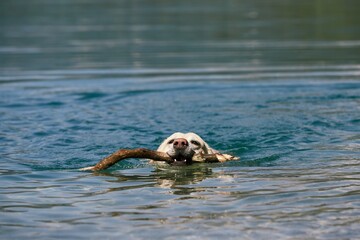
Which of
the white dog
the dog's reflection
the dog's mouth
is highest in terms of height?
the white dog

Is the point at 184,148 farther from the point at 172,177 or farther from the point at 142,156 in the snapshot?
the point at 142,156

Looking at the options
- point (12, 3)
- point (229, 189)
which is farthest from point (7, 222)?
point (12, 3)

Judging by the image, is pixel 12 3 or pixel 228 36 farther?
pixel 12 3

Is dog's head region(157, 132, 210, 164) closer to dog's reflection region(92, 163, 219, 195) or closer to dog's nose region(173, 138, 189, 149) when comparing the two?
dog's nose region(173, 138, 189, 149)

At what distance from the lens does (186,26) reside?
33.5 m

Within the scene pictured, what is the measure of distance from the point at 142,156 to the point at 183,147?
628 millimetres

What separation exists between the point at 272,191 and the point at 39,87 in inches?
434

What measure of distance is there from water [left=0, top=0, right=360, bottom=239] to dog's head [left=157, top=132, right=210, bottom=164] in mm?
204

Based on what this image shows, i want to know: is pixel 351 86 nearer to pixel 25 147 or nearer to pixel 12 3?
pixel 25 147

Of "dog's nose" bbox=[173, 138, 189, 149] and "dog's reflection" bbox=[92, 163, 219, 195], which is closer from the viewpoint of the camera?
"dog's reflection" bbox=[92, 163, 219, 195]

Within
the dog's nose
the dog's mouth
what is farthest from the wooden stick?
the dog's nose

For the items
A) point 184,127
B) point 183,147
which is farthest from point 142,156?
point 184,127

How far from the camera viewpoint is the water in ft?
26.0

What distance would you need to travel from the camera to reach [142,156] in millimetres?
9852
